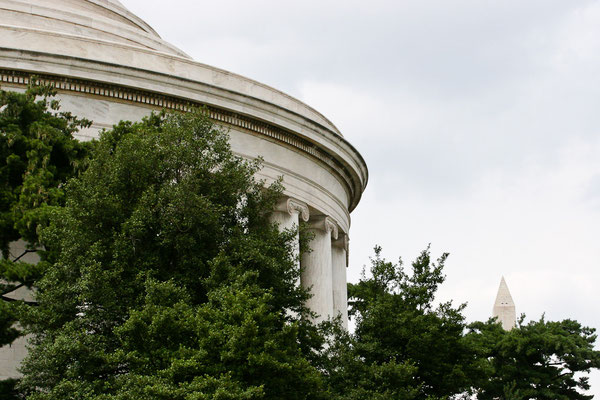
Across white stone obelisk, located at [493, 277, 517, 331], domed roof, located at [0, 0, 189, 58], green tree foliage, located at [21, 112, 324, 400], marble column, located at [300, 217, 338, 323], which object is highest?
white stone obelisk, located at [493, 277, 517, 331]

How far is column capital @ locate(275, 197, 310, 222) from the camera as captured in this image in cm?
3428

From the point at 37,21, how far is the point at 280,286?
62.5 ft

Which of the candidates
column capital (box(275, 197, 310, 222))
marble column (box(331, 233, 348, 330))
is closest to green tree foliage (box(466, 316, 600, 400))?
marble column (box(331, 233, 348, 330))

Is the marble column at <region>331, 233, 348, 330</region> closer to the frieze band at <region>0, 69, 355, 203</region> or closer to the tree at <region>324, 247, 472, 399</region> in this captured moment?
the frieze band at <region>0, 69, 355, 203</region>

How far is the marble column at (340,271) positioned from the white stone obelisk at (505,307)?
1802 inches

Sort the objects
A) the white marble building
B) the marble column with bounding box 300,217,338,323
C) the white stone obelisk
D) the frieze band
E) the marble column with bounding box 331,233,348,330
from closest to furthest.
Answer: the frieze band < the white marble building < the marble column with bounding box 300,217,338,323 < the marble column with bounding box 331,233,348,330 < the white stone obelisk

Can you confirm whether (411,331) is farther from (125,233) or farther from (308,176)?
(308,176)

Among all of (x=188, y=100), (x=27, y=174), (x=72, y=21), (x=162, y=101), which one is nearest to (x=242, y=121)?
(x=188, y=100)

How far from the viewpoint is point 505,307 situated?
85.8 m

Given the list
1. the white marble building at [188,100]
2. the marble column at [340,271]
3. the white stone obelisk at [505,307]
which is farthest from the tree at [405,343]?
the white stone obelisk at [505,307]

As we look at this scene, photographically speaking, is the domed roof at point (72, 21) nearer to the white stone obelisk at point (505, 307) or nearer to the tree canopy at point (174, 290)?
the tree canopy at point (174, 290)

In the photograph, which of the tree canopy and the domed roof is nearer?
the tree canopy

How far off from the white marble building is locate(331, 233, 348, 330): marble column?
0.04 m

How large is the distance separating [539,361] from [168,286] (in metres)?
37.3
